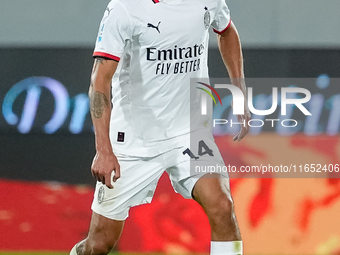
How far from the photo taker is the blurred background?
3.81 meters

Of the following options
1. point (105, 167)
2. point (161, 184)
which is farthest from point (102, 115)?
point (161, 184)

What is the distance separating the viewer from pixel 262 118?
3.83 m

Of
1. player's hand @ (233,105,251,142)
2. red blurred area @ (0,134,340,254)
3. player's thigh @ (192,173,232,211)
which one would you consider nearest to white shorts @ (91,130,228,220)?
player's thigh @ (192,173,232,211)

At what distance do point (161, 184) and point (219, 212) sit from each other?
1.56 metres

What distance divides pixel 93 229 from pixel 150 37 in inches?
39.9

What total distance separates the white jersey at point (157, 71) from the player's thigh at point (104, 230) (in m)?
0.36

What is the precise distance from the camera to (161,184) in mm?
3885

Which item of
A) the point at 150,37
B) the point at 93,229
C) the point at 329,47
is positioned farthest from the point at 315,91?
the point at 93,229

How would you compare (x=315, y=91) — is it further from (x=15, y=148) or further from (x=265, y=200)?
(x=15, y=148)

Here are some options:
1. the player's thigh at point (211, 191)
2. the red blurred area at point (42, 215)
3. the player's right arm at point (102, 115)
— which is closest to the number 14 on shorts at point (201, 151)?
the player's thigh at point (211, 191)

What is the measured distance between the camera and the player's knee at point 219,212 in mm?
2357

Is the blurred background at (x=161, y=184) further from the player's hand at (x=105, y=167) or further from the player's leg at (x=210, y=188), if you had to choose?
the player's hand at (x=105, y=167)

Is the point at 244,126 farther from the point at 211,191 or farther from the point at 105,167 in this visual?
the point at 105,167

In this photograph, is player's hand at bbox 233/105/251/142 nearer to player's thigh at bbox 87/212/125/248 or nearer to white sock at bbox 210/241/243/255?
white sock at bbox 210/241/243/255
